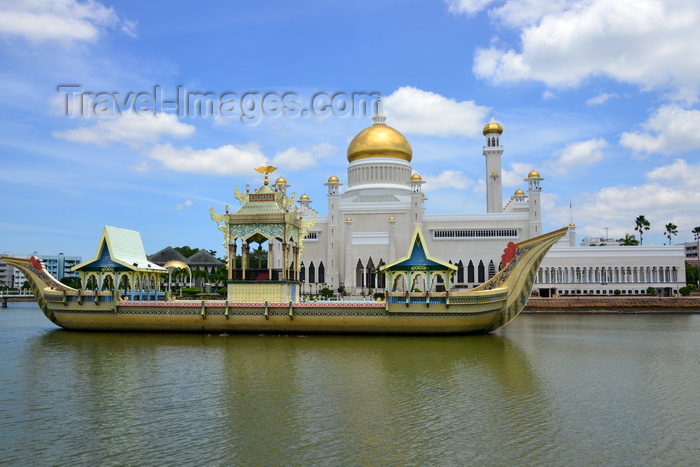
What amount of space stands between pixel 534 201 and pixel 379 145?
16.4 metres

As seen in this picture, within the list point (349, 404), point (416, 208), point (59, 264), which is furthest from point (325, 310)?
point (59, 264)

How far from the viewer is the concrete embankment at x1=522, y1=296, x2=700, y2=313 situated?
4247 cm

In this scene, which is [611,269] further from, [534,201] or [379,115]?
[379,115]

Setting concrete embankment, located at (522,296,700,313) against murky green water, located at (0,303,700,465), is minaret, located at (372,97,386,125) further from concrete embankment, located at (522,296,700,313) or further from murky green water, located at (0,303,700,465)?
murky green water, located at (0,303,700,465)

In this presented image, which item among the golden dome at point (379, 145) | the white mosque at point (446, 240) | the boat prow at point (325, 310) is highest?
the golden dome at point (379, 145)

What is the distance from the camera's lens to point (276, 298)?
24875mm

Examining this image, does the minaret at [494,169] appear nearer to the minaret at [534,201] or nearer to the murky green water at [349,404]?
the minaret at [534,201]

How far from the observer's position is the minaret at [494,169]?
58406 mm

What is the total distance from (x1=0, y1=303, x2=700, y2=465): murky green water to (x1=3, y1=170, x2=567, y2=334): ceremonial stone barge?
8.19ft

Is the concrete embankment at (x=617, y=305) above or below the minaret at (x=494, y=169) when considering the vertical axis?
below

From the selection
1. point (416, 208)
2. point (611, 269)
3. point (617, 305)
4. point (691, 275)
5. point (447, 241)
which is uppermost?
point (416, 208)

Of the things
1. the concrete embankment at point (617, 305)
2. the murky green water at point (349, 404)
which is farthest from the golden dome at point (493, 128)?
the murky green water at point (349, 404)

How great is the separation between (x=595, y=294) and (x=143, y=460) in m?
A: 48.1

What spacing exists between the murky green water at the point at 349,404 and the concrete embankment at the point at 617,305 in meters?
22.8
